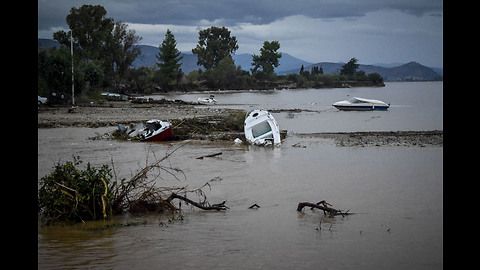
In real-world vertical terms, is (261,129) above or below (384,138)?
above

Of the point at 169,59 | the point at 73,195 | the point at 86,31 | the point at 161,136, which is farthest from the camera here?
the point at 169,59

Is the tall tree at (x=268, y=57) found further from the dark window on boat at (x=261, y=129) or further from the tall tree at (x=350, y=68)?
the dark window on boat at (x=261, y=129)

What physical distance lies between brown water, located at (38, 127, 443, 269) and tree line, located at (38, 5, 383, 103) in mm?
25234

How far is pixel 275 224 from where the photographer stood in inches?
405

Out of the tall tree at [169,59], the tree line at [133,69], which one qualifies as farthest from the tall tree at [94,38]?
the tall tree at [169,59]

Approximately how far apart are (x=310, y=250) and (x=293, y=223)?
1843 mm

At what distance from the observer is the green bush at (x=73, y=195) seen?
30.5 feet

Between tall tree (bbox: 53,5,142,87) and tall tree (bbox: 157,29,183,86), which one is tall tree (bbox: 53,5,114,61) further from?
tall tree (bbox: 157,29,183,86)

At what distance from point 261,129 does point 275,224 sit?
539 inches

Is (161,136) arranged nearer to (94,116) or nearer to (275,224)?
(94,116)

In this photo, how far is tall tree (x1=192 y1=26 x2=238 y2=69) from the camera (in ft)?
445

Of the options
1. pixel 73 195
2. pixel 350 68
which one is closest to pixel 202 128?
pixel 73 195
